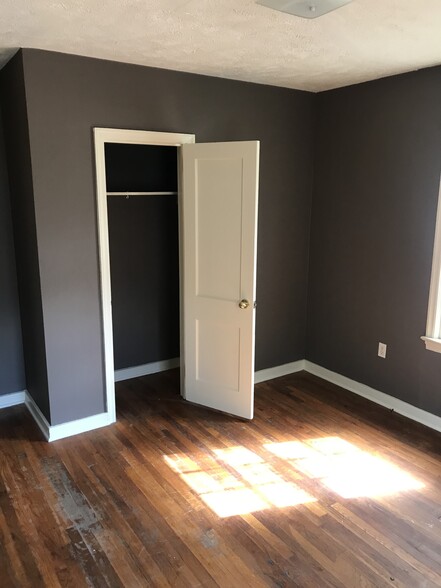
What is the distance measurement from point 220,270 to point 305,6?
1803 millimetres

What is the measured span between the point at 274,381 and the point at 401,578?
2199mm

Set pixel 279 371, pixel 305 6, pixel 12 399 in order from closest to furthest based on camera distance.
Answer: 1. pixel 305 6
2. pixel 12 399
3. pixel 279 371

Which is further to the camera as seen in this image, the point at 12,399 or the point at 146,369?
the point at 146,369

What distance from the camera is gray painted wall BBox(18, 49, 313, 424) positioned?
290 cm

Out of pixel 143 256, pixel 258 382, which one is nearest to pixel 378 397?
pixel 258 382

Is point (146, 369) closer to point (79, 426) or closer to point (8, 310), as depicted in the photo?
point (79, 426)

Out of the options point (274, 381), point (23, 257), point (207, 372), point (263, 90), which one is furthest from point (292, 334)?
point (23, 257)

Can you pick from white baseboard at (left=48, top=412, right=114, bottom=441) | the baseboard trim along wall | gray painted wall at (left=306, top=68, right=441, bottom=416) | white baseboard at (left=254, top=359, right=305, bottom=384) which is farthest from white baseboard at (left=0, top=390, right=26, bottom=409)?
gray painted wall at (left=306, top=68, right=441, bottom=416)

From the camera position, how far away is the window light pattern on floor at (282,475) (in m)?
2.71

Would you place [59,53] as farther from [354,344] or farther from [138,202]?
[354,344]

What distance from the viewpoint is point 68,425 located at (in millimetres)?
3289

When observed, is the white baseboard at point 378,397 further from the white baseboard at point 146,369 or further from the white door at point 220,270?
the white baseboard at point 146,369

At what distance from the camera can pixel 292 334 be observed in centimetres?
438

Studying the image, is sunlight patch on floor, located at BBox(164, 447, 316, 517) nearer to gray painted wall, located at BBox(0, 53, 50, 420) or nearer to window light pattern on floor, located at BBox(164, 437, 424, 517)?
window light pattern on floor, located at BBox(164, 437, 424, 517)
